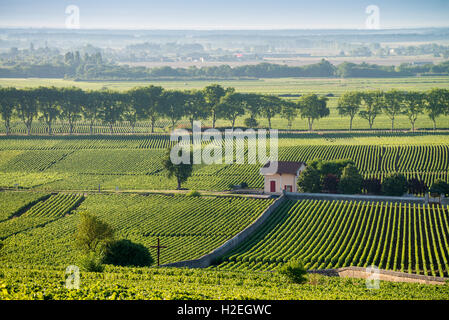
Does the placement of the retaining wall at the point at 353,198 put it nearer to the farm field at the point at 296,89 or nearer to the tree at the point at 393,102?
the farm field at the point at 296,89

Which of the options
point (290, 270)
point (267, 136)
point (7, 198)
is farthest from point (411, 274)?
point (267, 136)

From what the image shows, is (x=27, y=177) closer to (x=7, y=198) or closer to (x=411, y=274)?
(x=7, y=198)

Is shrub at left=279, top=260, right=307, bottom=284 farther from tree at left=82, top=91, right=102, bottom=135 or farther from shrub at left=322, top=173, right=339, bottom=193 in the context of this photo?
tree at left=82, top=91, right=102, bottom=135

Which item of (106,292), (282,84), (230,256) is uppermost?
(282,84)

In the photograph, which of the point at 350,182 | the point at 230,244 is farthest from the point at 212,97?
the point at 230,244

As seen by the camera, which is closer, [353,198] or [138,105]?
[353,198]

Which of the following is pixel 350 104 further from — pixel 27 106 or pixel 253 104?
pixel 27 106

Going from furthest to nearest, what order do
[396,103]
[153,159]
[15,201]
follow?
1. [396,103]
2. [153,159]
3. [15,201]
